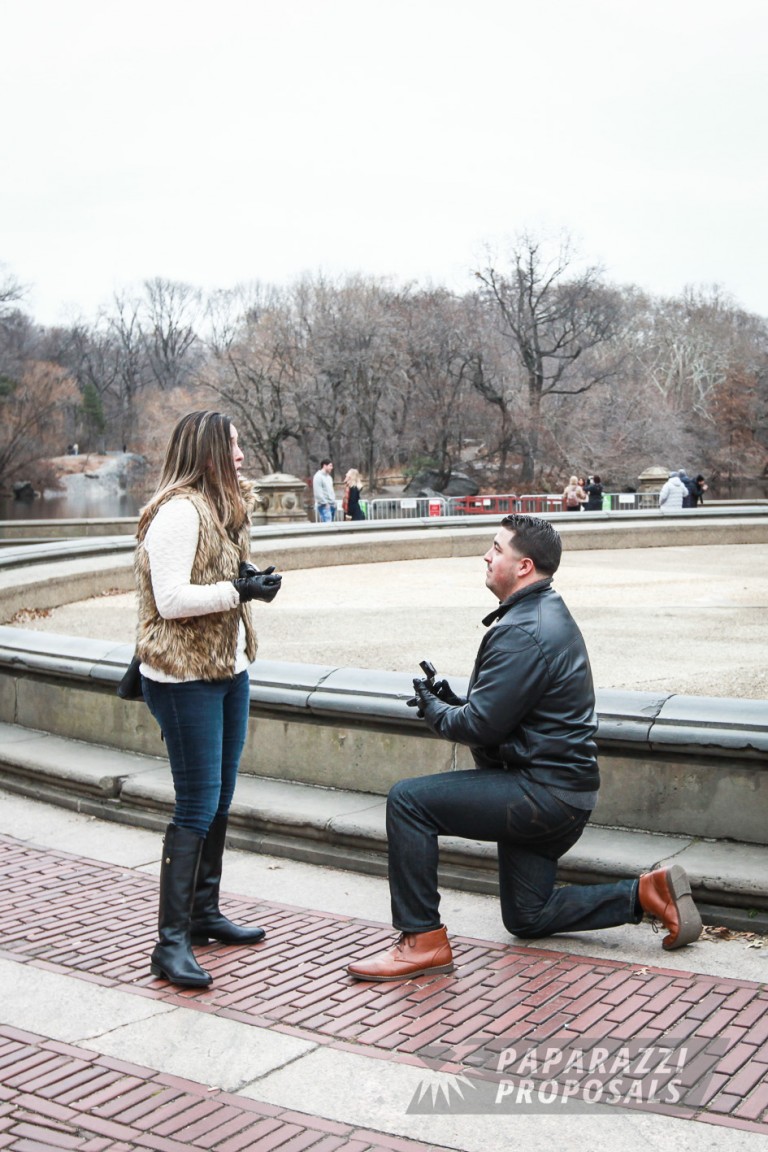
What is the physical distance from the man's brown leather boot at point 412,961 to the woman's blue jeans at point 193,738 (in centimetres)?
73

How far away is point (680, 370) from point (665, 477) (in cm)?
4097

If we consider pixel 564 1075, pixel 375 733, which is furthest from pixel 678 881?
pixel 375 733

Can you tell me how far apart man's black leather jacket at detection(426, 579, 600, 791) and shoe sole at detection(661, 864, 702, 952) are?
0.39m

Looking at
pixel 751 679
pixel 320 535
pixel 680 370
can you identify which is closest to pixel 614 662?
pixel 751 679

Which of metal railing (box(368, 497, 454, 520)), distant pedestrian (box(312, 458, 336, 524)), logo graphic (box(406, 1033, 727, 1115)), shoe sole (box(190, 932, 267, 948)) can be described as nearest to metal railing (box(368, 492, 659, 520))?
metal railing (box(368, 497, 454, 520))

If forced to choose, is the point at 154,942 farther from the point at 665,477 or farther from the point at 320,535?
the point at 665,477

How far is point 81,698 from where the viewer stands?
7.20 m

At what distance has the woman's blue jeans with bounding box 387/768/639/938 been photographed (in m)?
4.27

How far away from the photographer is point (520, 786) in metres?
4.29

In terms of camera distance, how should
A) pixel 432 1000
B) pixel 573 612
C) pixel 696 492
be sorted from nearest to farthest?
pixel 432 1000 → pixel 573 612 → pixel 696 492

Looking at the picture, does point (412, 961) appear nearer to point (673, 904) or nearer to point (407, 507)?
point (673, 904)

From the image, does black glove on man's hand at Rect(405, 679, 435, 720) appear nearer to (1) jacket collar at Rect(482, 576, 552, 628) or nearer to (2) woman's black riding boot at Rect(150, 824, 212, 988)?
(1) jacket collar at Rect(482, 576, 552, 628)

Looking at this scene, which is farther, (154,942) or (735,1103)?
(154,942)

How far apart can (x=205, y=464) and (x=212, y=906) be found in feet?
5.13
